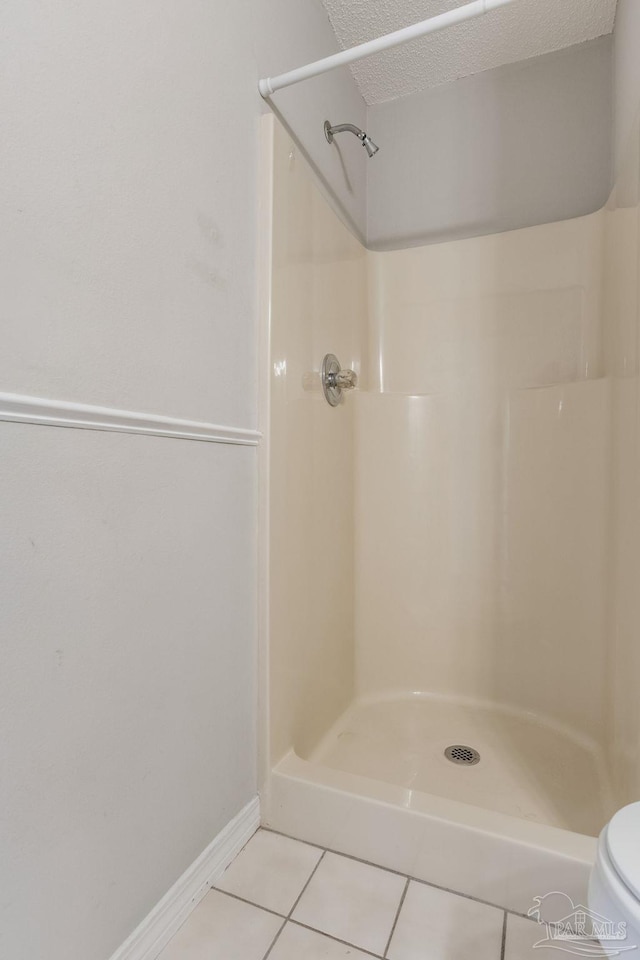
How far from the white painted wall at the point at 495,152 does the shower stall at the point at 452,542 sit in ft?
0.38

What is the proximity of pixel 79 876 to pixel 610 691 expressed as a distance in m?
1.23

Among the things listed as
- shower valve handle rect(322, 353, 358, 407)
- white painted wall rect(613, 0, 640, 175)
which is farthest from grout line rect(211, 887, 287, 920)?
white painted wall rect(613, 0, 640, 175)

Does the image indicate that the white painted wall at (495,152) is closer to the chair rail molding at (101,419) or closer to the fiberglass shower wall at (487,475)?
the fiberglass shower wall at (487,475)

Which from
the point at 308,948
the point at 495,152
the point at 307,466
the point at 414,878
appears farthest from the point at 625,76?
the point at 308,948

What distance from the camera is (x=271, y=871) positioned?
0.99 meters

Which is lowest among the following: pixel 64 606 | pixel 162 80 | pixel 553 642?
pixel 553 642

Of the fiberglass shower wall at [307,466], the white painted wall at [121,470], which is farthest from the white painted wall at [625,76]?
the white painted wall at [121,470]

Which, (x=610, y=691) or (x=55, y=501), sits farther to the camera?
(x=610, y=691)

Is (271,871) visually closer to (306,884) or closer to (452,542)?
(306,884)

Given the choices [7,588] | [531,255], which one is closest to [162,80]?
[7,588]

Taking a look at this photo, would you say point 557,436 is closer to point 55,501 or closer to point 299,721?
point 299,721

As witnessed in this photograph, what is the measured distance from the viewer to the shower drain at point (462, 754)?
4.41 ft

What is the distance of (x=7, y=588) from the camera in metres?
0.60

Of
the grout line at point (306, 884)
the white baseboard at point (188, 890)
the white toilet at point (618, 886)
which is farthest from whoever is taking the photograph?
the grout line at point (306, 884)
